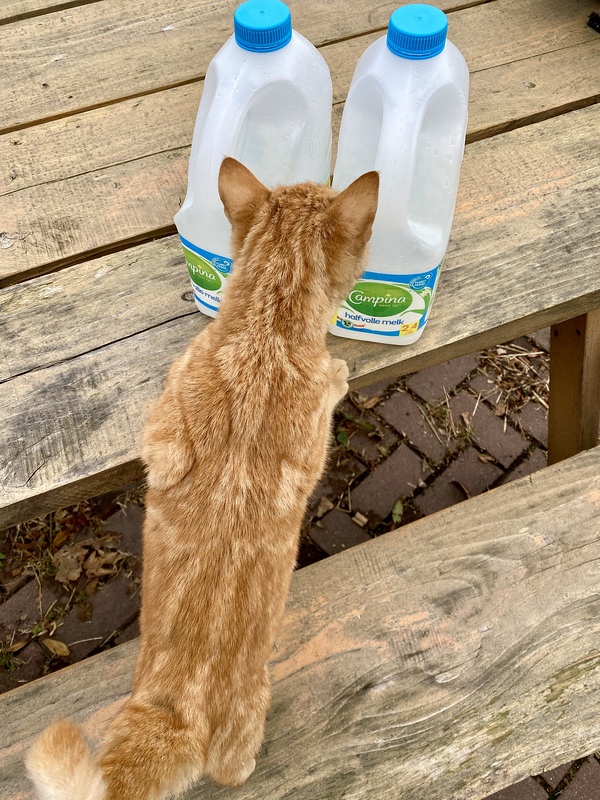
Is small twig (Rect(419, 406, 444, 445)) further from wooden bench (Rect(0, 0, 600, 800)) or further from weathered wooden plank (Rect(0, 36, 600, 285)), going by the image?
weathered wooden plank (Rect(0, 36, 600, 285))

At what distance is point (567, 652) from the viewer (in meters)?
1.45

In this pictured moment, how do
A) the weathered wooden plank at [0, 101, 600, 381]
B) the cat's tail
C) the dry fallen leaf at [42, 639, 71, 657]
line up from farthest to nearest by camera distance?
the dry fallen leaf at [42, 639, 71, 657], the weathered wooden plank at [0, 101, 600, 381], the cat's tail

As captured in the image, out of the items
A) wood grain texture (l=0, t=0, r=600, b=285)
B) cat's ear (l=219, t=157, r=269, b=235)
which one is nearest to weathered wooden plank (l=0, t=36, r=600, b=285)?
wood grain texture (l=0, t=0, r=600, b=285)

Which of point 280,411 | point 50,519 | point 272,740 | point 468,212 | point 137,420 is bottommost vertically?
point 50,519

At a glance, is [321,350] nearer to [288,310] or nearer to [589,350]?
[288,310]

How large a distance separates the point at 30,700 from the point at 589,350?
6.27 feet

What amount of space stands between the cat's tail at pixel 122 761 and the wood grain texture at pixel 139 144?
120 cm

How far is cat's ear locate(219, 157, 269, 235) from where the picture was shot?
54.0 inches

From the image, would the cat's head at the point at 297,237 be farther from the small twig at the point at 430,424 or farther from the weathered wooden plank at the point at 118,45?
the small twig at the point at 430,424

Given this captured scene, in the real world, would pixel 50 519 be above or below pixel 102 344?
below

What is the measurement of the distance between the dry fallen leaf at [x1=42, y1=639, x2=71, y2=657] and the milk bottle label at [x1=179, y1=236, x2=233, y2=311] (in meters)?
1.54

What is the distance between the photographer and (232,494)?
1304 mm

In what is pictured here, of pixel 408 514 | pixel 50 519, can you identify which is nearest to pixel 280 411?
pixel 408 514

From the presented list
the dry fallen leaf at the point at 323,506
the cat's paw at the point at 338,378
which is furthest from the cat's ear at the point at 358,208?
the dry fallen leaf at the point at 323,506
